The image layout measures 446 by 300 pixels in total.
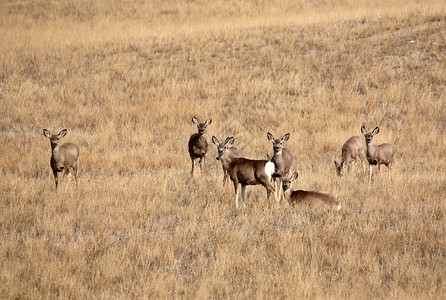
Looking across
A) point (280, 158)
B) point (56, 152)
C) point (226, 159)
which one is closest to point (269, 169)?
point (280, 158)

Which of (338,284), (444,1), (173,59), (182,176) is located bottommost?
(338,284)

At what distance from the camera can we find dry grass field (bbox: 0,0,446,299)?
23.5 feet

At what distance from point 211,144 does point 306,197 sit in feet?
23.2

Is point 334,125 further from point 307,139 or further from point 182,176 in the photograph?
point 182,176

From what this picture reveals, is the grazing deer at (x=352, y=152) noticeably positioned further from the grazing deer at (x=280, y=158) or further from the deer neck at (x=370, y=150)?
the grazing deer at (x=280, y=158)

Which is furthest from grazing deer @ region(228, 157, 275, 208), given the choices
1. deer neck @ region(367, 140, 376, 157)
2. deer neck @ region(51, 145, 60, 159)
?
deer neck @ region(367, 140, 376, 157)

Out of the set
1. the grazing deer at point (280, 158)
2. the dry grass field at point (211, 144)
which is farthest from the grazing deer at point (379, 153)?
the grazing deer at point (280, 158)

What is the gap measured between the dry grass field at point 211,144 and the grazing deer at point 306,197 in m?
0.24

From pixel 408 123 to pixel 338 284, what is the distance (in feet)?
39.4

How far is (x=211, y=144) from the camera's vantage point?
55.0 feet

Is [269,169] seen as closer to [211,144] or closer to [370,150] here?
[370,150]

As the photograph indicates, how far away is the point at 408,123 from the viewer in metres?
17.6

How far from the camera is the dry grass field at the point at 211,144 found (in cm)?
718

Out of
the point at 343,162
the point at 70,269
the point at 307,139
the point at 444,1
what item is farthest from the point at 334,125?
the point at 444,1
